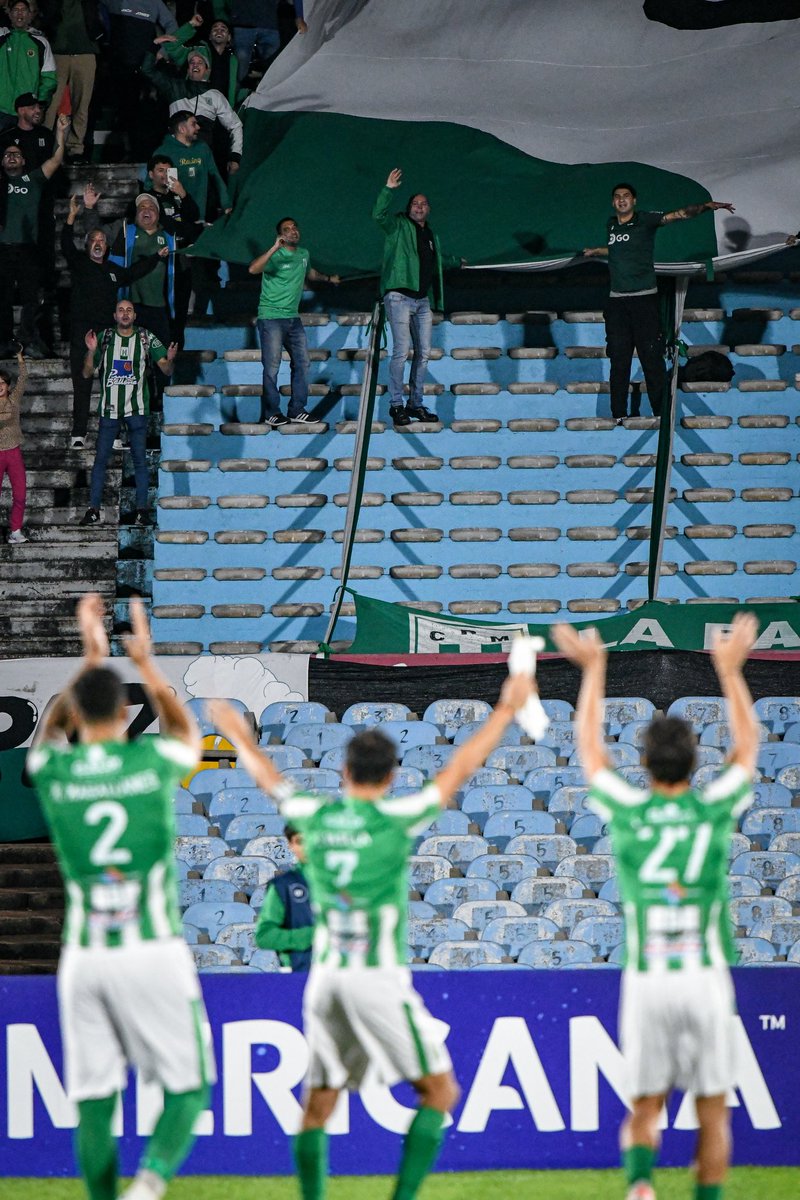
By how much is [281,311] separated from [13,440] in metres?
2.55

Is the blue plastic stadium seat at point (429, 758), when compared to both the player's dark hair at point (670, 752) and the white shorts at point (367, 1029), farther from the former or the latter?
the player's dark hair at point (670, 752)

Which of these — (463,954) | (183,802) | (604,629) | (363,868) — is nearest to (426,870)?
(463,954)

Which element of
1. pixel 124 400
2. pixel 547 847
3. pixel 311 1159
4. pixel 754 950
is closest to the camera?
pixel 311 1159

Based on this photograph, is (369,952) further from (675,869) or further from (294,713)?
(294,713)

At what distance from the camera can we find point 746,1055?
782 cm

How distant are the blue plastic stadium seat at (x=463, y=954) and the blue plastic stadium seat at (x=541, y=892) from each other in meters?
0.76

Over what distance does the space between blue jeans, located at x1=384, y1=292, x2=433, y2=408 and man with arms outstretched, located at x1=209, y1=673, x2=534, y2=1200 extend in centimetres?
902

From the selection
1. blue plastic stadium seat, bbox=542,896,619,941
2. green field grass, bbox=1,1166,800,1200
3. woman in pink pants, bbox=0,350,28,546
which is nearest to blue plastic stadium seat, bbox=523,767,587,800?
blue plastic stadium seat, bbox=542,896,619,941

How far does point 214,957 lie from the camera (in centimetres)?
994

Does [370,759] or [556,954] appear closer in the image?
[370,759]

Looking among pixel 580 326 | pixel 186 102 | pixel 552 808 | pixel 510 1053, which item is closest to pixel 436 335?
pixel 580 326

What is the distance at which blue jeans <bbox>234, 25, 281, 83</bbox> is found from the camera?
55.9ft

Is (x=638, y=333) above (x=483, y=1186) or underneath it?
above

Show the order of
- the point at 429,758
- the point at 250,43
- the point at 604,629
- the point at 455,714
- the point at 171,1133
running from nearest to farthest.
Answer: the point at 171,1133 → the point at 429,758 → the point at 455,714 → the point at 604,629 → the point at 250,43
